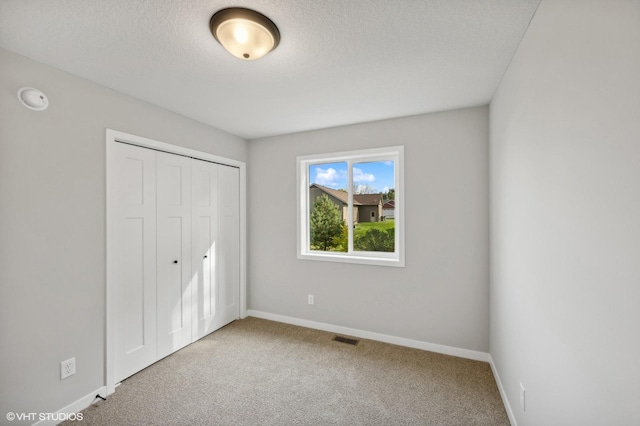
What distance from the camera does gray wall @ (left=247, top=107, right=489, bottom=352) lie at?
8.75 ft

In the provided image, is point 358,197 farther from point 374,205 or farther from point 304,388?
point 304,388

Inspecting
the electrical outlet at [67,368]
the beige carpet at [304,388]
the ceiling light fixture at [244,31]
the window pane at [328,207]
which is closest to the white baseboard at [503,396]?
the beige carpet at [304,388]

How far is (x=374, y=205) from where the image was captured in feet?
10.6

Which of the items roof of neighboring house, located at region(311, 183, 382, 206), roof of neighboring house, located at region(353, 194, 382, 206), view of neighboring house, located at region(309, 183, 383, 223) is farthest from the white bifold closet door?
roof of neighboring house, located at region(353, 194, 382, 206)

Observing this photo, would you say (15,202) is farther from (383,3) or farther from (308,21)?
(383,3)

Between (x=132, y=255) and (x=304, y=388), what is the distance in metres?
1.88

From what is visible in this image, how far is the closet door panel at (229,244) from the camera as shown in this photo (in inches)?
134

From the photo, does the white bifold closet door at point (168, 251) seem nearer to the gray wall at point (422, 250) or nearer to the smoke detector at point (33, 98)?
the smoke detector at point (33, 98)

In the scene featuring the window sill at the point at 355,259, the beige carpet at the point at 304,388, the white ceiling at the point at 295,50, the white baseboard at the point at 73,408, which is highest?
the white ceiling at the point at 295,50

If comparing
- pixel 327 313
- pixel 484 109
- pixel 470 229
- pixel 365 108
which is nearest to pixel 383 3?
pixel 365 108

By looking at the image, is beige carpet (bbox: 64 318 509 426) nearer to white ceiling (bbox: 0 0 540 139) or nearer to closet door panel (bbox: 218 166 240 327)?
closet door panel (bbox: 218 166 240 327)

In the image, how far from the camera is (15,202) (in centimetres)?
173

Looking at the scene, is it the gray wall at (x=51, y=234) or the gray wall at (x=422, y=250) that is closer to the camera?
the gray wall at (x=51, y=234)

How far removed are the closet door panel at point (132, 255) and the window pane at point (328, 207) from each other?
1802mm
